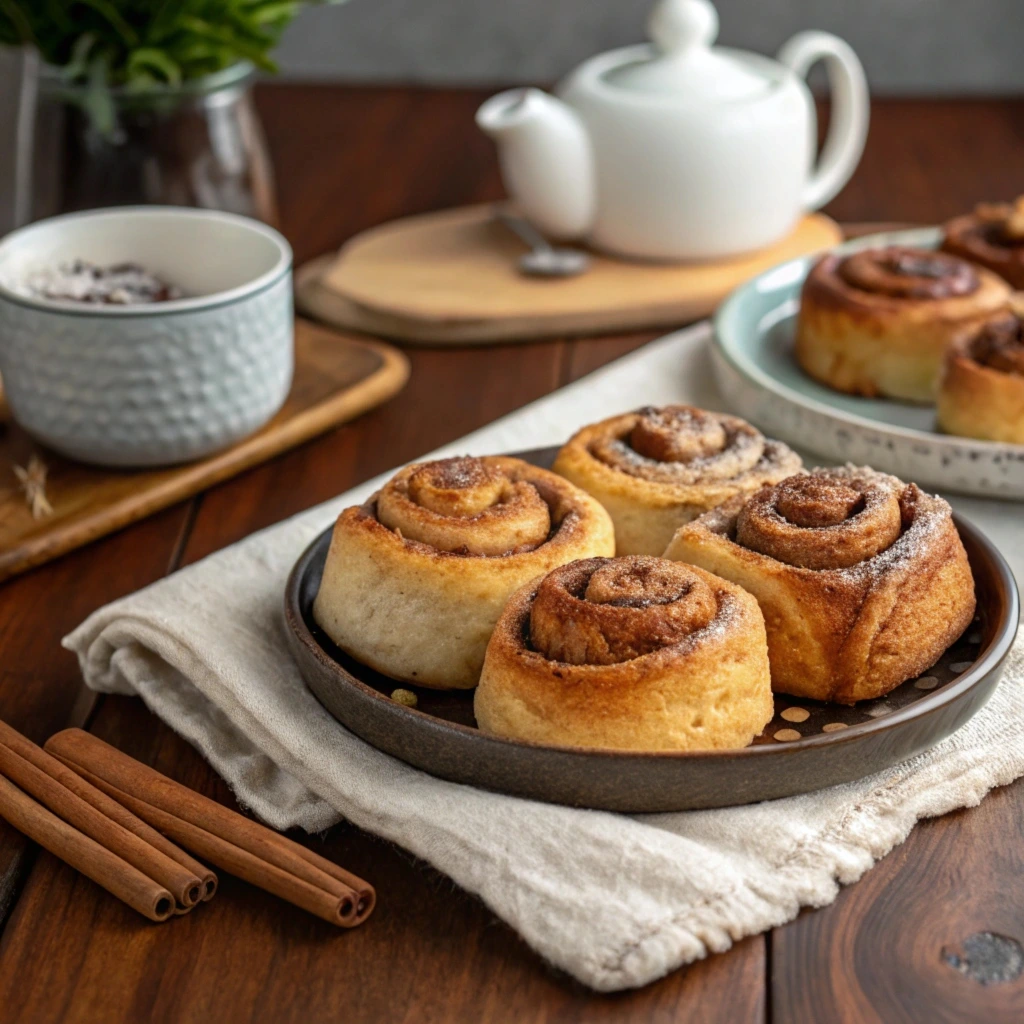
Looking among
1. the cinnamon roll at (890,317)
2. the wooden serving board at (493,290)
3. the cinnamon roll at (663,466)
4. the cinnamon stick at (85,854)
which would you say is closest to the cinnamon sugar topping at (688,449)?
the cinnamon roll at (663,466)

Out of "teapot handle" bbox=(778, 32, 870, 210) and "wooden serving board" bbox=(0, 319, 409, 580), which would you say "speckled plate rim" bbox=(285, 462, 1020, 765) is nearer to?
"wooden serving board" bbox=(0, 319, 409, 580)

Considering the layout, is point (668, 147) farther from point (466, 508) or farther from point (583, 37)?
point (583, 37)

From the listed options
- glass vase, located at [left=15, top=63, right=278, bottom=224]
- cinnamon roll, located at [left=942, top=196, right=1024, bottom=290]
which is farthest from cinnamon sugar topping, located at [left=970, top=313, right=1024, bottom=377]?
glass vase, located at [left=15, top=63, right=278, bottom=224]

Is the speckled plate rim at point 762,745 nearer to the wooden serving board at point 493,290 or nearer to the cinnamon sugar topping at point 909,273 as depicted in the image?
the cinnamon sugar topping at point 909,273

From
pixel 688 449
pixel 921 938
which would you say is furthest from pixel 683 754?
pixel 688 449

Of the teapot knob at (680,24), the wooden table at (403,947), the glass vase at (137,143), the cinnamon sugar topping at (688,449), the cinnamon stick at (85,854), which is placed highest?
the teapot knob at (680,24)

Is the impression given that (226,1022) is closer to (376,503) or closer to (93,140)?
(376,503)

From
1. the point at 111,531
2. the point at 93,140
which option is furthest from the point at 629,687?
the point at 93,140
